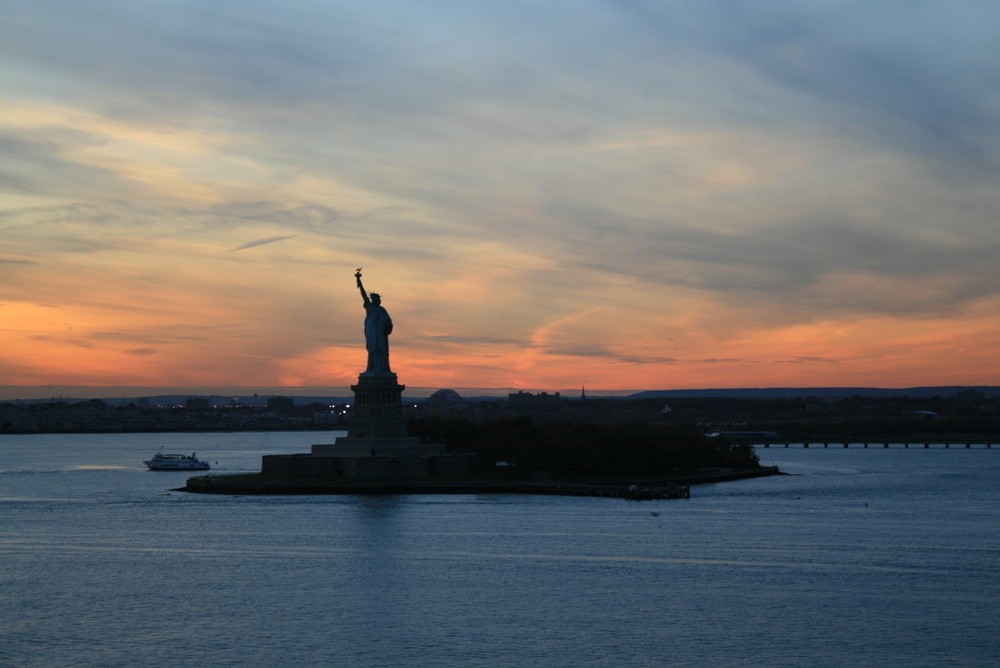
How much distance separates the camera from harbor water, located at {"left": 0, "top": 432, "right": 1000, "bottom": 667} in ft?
97.5

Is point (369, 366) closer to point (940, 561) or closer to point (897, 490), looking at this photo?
point (897, 490)

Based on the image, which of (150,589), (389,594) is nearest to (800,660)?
(389,594)

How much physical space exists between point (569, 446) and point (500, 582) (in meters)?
38.8

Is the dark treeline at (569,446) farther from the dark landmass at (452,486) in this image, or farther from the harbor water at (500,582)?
the harbor water at (500,582)

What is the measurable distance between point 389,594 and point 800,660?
533 inches

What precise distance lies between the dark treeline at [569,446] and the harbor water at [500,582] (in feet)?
34.0

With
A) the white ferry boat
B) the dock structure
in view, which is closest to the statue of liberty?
the white ferry boat

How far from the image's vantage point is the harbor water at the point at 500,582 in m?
29.7

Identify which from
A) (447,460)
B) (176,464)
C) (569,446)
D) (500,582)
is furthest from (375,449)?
(176,464)

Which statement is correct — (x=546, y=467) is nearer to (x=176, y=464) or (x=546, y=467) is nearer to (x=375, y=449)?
(x=375, y=449)

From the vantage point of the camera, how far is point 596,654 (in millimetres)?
29188

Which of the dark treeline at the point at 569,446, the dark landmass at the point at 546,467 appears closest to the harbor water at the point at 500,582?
the dark landmass at the point at 546,467

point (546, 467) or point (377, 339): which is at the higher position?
point (377, 339)

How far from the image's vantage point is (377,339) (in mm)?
74125
